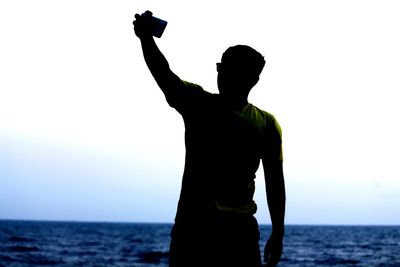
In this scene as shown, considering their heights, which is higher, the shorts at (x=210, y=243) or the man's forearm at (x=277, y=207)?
the man's forearm at (x=277, y=207)

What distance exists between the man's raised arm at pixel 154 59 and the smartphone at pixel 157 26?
0.05ft

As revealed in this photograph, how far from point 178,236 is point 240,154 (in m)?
0.46

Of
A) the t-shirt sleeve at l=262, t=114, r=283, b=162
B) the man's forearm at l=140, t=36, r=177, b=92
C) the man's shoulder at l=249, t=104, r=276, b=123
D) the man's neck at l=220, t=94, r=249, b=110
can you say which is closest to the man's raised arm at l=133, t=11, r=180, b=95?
the man's forearm at l=140, t=36, r=177, b=92

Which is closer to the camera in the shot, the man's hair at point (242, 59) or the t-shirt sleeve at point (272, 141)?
the man's hair at point (242, 59)

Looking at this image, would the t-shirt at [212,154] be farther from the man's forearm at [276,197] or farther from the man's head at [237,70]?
the man's forearm at [276,197]

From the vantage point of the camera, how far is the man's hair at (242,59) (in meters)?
2.61

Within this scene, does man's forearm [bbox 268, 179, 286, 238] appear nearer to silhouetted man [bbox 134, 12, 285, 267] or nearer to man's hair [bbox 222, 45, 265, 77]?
silhouetted man [bbox 134, 12, 285, 267]

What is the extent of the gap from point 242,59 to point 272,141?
0.43 meters

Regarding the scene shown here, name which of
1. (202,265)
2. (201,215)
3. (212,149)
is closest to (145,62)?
(212,149)

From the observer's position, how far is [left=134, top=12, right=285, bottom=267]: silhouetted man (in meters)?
2.51

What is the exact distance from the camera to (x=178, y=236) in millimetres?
2557

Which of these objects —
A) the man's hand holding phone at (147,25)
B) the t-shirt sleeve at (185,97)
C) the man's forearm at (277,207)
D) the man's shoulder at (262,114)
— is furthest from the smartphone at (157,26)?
the man's forearm at (277,207)

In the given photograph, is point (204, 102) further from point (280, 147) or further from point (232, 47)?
point (280, 147)

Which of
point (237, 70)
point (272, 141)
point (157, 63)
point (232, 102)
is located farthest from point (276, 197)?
point (157, 63)
